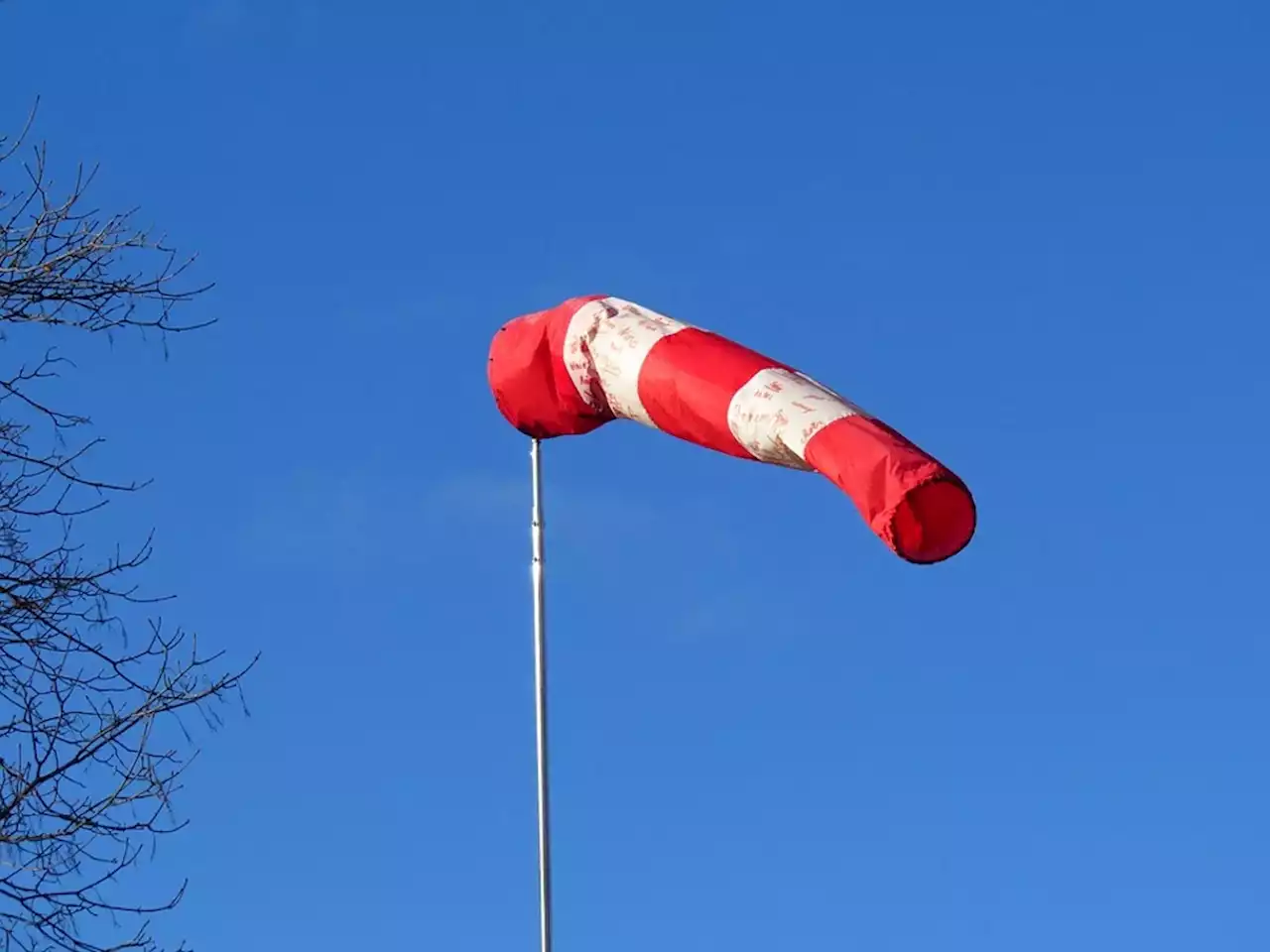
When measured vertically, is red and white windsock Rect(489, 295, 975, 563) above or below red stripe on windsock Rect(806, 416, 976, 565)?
above

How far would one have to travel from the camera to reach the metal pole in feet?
26.3

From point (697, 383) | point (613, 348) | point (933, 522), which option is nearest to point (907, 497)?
point (933, 522)

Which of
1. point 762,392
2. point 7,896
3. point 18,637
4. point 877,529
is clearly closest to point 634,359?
point 762,392

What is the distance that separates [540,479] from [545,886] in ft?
6.10

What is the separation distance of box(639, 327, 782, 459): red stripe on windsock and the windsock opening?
1071mm

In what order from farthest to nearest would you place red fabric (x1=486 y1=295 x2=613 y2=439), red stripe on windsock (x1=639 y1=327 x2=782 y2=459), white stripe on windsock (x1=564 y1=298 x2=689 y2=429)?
red fabric (x1=486 y1=295 x2=613 y2=439) < white stripe on windsock (x1=564 y1=298 x2=689 y2=429) < red stripe on windsock (x1=639 y1=327 x2=782 y2=459)

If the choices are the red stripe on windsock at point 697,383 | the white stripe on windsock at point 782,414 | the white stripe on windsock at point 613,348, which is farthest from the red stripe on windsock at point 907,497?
the white stripe on windsock at point 613,348

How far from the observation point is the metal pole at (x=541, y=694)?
8031 mm

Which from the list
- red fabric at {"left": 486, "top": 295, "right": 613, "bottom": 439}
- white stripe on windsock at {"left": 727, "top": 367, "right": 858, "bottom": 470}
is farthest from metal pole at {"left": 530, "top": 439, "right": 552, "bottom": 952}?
white stripe on windsock at {"left": 727, "top": 367, "right": 858, "bottom": 470}

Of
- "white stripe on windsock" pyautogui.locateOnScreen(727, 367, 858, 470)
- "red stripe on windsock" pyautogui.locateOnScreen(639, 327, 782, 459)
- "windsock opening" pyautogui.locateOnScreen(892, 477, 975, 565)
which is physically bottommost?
"windsock opening" pyautogui.locateOnScreen(892, 477, 975, 565)

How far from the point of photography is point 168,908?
6777mm

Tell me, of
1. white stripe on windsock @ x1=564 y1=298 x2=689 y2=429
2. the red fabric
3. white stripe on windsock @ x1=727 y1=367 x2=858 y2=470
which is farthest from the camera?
the red fabric

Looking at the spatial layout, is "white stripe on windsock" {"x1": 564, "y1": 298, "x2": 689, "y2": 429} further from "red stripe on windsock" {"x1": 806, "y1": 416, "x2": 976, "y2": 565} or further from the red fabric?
"red stripe on windsock" {"x1": 806, "y1": 416, "x2": 976, "y2": 565}

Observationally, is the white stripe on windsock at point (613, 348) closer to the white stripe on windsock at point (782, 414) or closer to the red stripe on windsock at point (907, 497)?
the white stripe on windsock at point (782, 414)
